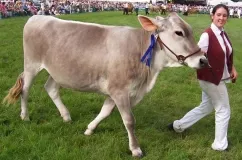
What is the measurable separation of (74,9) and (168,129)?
3592cm

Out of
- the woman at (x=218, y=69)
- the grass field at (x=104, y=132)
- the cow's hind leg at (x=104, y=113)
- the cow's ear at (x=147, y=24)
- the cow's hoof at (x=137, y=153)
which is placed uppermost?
the cow's ear at (x=147, y=24)

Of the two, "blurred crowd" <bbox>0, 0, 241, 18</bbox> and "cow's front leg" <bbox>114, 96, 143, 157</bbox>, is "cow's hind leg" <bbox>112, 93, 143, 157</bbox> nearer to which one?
"cow's front leg" <bbox>114, 96, 143, 157</bbox>

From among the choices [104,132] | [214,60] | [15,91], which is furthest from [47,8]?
[214,60]

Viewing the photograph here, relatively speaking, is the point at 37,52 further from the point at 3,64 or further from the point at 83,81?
the point at 3,64

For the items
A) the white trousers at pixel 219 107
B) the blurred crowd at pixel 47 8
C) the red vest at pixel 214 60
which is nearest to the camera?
the red vest at pixel 214 60

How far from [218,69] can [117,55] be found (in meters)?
1.29

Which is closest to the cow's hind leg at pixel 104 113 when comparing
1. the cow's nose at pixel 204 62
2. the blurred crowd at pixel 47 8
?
the cow's nose at pixel 204 62

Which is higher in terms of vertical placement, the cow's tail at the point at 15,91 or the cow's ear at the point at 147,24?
the cow's ear at the point at 147,24

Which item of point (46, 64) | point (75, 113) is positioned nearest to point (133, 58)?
point (46, 64)

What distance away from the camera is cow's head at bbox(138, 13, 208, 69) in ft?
15.2

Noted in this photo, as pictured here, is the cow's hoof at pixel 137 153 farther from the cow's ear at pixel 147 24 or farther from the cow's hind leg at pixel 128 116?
the cow's ear at pixel 147 24

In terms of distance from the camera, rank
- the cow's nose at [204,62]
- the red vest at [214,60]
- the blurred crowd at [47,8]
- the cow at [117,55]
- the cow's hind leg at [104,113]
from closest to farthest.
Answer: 1. the cow's nose at [204,62]
2. the cow at [117,55]
3. the red vest at [214,60]
4. the cow's hind leg at [104,113]
5. the blurred crowd at [47,8]

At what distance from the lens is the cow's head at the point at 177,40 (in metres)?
4.62

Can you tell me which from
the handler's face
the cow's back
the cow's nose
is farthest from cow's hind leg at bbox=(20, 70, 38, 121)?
the handler's face
